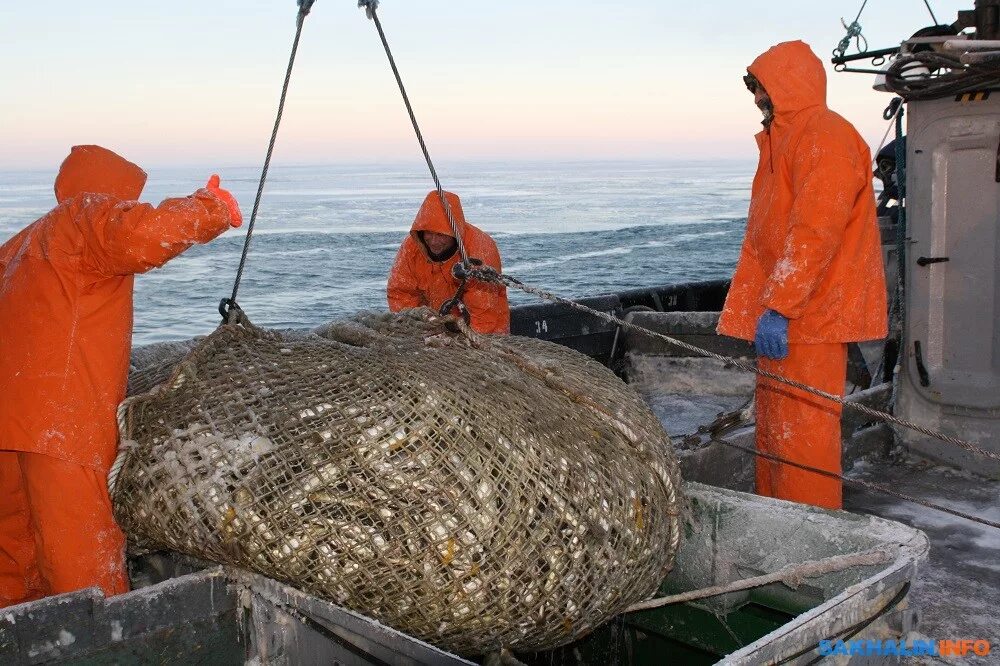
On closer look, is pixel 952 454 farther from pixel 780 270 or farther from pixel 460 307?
pixel 460 307

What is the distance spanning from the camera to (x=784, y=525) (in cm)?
315

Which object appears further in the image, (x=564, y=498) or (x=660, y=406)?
(x=660, y=406)

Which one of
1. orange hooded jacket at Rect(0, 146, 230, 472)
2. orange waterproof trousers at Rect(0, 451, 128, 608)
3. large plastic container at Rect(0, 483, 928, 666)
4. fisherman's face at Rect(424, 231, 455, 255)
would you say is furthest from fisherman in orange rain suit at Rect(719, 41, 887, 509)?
orange waterproof trousers at Rect(0, 451, 128, 608)

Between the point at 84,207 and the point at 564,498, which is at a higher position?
the point at 84,207

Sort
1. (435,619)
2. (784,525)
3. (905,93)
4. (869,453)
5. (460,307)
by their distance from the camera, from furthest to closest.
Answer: (869,453) → (905,93) → (460,307) → (784,525) → (435,619)

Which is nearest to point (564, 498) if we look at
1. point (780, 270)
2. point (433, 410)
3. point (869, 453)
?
point (433, 410)

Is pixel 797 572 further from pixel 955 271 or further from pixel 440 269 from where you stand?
pixel 440 269

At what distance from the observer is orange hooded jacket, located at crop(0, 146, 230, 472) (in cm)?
279

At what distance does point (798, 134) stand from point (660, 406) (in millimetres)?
3766

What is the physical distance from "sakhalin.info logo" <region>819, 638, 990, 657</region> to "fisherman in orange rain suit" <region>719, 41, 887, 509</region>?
2.64ft

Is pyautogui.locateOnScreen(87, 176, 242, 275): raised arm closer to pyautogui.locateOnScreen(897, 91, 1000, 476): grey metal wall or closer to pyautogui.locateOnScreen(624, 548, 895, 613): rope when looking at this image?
pyautogui.locateOnScreen(624, 548, 895, 613): rope

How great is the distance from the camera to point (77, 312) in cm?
289

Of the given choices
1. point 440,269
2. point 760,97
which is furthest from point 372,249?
point 760,97

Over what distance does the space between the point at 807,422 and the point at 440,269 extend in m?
2.37
